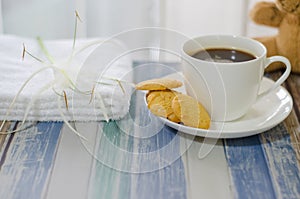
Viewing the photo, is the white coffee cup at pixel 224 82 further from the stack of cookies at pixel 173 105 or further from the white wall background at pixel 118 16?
the white wall background at pixel 118 16

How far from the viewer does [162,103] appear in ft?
2.78

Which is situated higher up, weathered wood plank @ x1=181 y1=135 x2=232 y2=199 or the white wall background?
the white wall background

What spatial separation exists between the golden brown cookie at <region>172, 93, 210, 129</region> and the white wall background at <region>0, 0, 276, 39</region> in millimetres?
708

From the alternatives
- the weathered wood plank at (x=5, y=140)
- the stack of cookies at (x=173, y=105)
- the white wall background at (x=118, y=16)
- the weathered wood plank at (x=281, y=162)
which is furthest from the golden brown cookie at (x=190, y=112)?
the white wall background at (x=118, y=16)

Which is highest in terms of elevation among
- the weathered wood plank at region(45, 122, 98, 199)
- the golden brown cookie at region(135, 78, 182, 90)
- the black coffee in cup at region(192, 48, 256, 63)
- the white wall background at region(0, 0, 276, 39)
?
the white wall background at region(0, 0, 276, 39)

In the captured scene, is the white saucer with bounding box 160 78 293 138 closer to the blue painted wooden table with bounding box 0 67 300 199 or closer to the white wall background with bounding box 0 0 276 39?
the blue painted wooden table with bounding box 0 67 300 199

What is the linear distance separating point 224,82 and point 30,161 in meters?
0.32

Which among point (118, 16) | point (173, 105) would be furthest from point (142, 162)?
point (118, 16)

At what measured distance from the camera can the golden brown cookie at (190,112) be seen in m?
0.82

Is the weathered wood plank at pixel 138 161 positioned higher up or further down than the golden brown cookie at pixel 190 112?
further down

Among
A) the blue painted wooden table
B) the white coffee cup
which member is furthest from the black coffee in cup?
the blue painted wooden table

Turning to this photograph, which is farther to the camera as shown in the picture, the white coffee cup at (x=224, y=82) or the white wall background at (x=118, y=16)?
the white wall background at (x=118, y=16)

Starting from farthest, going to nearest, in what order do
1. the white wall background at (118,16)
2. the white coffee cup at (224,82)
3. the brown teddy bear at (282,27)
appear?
the white wall background at (118,16), the brown teddy bear at (282,27), the white coffee cup at (224,82)

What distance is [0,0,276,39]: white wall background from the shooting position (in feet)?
4.86
